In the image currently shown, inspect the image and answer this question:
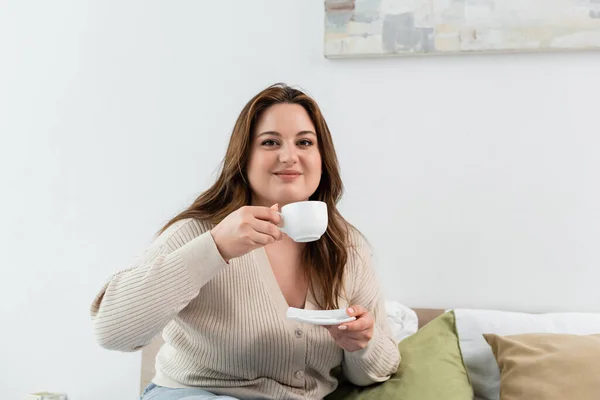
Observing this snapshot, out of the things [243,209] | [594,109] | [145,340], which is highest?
[594,109]

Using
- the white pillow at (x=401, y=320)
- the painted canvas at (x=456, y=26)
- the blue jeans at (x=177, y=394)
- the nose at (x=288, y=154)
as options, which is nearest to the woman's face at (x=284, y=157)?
the nose at (x=288, y=154)

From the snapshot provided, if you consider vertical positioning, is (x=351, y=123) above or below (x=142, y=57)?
below

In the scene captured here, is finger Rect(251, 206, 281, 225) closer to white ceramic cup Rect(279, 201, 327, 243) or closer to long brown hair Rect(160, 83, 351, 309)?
white ceramic cup Rect(279, 201, 327, 243)

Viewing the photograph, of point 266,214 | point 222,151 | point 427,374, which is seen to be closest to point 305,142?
point 266,214

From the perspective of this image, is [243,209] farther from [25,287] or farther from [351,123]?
[25,287]

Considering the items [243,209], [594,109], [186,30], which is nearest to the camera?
[243,209]

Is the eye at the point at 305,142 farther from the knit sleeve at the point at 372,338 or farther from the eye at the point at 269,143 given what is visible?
the knit sleeve at the point at 372,338

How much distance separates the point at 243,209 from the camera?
1.31m

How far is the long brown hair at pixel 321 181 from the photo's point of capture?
5.22 feet

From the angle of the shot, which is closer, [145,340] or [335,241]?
[145,340]

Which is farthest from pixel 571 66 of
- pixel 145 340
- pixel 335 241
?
pixel 145 340

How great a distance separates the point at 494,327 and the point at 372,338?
487 mm

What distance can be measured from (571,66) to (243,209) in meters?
1.25

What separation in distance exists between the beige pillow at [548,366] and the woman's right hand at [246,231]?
2.26 ft
